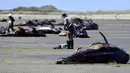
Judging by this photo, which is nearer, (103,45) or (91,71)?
(91,71)

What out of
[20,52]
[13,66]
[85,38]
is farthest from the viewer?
[85,38]

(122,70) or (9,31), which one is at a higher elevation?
(122,70)

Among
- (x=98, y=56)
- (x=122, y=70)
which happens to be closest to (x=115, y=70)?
(x=122, y=70)

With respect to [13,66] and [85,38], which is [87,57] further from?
[85,38]

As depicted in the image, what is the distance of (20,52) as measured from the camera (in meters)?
25.1

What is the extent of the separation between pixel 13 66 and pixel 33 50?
24.3 ft

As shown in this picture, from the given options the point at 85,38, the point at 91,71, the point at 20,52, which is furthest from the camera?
the point at 85,38

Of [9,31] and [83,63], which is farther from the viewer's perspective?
[9,31]

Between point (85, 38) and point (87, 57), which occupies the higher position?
point (87, 57)

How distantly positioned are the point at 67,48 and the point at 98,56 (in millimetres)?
6857

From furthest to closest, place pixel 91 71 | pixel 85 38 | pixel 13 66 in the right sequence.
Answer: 1. pixel 85 38
2. pixel 13 66
3. pixel 91 71

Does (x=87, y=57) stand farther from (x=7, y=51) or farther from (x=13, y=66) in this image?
(x=7, y=51)

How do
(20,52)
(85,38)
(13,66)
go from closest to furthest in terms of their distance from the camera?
(13,66), (20,52), (85,38)

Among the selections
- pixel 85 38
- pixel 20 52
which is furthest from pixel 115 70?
pixel 85 38
